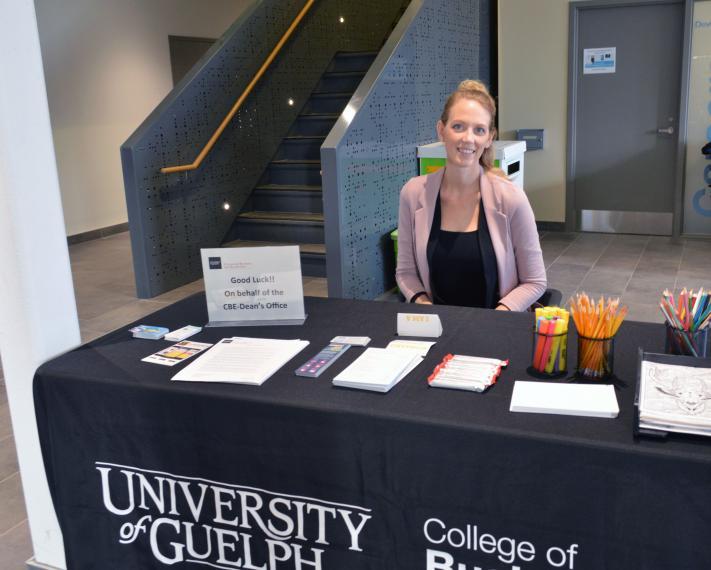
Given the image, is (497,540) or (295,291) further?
(295,291)

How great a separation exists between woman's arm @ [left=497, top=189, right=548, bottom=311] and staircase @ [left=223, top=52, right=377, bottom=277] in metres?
3.02

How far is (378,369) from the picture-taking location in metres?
1.78

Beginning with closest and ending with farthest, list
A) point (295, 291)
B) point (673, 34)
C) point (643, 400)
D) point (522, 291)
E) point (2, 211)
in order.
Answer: point (643, 400), point (2, 211), point (295, 291), point (522, 291), point (673, 34)

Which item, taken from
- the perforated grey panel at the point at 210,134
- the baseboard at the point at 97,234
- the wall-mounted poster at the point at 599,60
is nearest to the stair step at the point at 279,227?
the perforated grey panel at the point at 210,134

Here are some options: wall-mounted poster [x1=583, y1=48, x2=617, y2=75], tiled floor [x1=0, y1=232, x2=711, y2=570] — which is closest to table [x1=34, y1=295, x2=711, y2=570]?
tiled floor [x1=0, y1=232, x2=711, y2=570]

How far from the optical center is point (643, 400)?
1.47 metres

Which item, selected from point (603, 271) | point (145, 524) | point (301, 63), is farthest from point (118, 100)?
point (145, 524)

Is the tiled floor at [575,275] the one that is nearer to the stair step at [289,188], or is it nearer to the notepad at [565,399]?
the stair step at [289,188]

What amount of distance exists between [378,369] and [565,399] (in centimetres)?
45

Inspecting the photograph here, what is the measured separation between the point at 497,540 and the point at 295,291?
1.00 metres

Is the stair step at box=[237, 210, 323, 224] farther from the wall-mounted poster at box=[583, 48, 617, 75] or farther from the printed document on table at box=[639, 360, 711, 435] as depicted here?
the printed document on table at box=[639, 360, 711, 435]

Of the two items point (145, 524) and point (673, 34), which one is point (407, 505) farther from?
point (673, 34)

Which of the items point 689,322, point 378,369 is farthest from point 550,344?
point 378,369

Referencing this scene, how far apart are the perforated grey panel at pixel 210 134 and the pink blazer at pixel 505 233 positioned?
3.15 m
